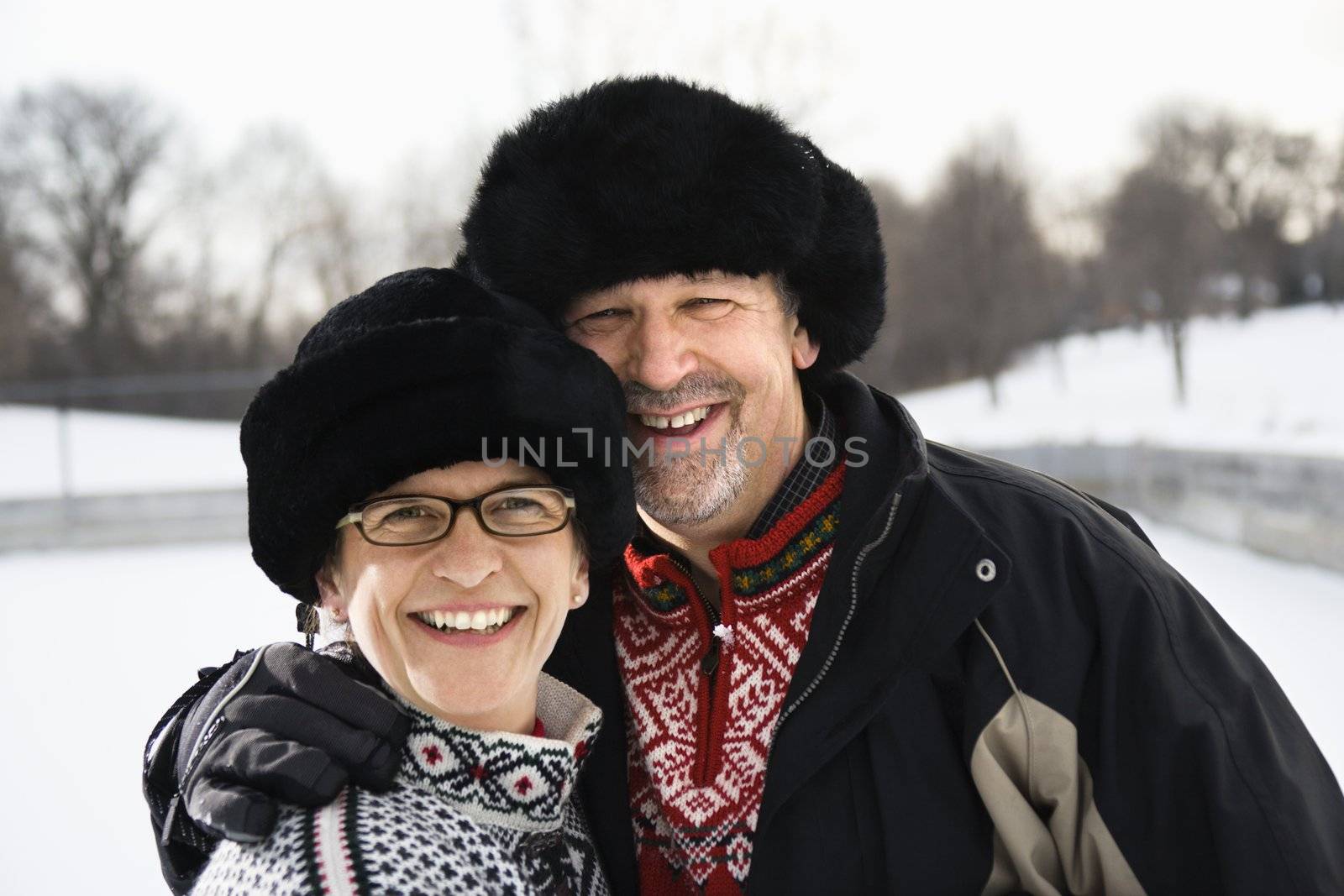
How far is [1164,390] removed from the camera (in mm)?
28297

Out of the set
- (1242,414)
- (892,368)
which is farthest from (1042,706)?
(892,368)

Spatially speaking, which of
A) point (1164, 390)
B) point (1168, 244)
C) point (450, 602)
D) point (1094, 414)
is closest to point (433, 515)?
point (450, 602)

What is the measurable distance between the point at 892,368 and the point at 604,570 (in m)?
36.9

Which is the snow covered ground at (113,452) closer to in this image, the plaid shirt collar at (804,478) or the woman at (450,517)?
the plaid shirt collar at (804,478)

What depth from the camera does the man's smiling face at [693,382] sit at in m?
2.57

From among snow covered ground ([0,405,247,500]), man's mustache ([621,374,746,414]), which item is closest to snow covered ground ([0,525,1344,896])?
man's mustache ([621,374,746,414])

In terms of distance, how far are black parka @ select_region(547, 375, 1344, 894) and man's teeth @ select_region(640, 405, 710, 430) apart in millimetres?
434

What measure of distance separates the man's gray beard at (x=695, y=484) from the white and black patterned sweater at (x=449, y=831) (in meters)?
0.56

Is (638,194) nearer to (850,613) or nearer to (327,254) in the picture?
(850,613)

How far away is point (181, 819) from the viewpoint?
1.98m

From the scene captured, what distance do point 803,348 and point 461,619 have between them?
1299 millimetres

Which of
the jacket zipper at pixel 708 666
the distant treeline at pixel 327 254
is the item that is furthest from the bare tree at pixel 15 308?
the jacket zipper at pixel 708 666

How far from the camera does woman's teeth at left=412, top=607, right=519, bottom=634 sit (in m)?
1.92

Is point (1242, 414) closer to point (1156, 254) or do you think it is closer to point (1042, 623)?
point (1156, 254)
